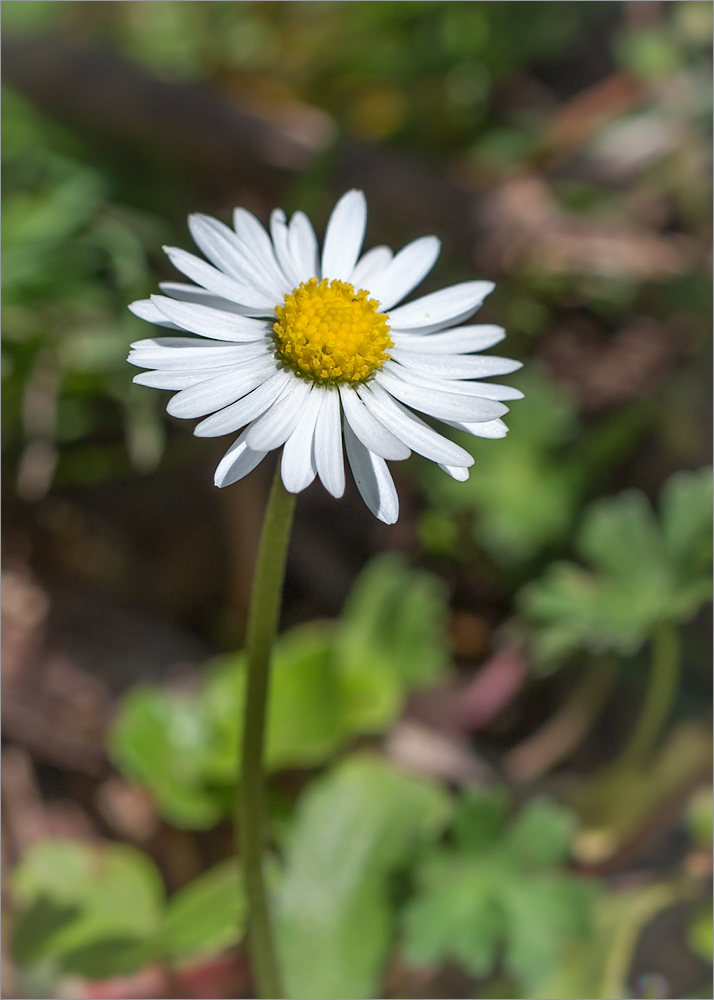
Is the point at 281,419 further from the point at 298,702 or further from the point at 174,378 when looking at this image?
the point at 298,702

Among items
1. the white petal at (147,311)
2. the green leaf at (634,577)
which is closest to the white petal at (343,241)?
the white petal at (147,311)

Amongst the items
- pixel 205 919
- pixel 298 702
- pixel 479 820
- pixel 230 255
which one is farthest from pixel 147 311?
pixel 479 820

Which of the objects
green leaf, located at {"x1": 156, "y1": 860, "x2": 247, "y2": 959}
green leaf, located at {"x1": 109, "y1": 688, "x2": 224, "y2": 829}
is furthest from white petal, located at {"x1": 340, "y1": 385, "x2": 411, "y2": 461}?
green leaf, located at {"x1": 109, "y1": 688, "x2": 224, "y2": 829}

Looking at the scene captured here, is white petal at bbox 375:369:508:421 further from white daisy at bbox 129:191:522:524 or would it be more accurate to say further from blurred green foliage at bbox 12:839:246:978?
blurred green foliage at bbox 12:839:246:978

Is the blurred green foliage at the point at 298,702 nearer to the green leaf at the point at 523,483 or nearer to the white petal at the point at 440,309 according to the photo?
the green leaf at the point at 523,483

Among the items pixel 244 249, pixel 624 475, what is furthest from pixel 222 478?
pixel 624 475

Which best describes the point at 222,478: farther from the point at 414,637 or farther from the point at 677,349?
the point at 677,349
